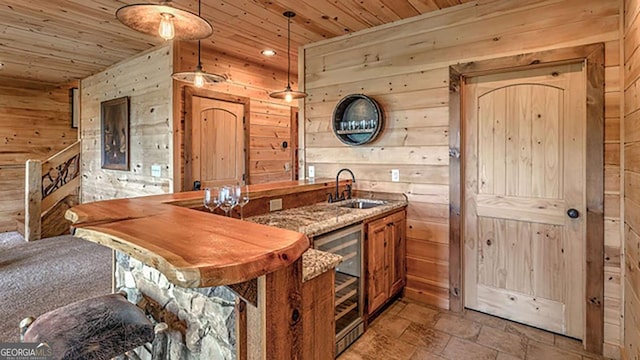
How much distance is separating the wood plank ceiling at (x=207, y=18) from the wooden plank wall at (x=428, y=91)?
0.68ft

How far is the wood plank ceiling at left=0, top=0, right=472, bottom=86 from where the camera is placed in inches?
116

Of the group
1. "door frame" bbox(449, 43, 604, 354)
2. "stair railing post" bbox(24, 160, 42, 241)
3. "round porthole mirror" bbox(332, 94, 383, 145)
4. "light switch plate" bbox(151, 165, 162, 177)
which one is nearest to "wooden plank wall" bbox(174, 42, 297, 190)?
"light switch plate" bbox(151, 165, 162, 177)

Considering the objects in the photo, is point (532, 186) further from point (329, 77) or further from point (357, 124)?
point (329, 77)

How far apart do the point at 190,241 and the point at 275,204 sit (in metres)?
1.56

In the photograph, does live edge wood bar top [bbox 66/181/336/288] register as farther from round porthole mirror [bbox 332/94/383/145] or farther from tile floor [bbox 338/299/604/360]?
round porthole mirror [bbox 332/94/383/145]

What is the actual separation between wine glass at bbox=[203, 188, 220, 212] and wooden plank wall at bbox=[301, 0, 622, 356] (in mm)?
1804

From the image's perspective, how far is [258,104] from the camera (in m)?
4.88

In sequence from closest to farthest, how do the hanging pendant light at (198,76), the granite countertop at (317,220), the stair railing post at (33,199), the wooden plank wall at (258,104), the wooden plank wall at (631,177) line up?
the granite countertop at (317,220), the wooden plank wall at (631,177), the hanging pendant light at (198,76), the wooden plank wall at (258,104), the stair railing post at (33,199)

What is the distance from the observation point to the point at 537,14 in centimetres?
254

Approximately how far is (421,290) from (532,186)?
131 cm

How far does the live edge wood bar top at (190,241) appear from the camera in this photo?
34.3 inches

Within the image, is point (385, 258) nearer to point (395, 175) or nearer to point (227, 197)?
point (395, 175)

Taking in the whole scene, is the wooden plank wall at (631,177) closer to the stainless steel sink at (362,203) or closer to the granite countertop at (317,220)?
the granite countertop at (317,220)

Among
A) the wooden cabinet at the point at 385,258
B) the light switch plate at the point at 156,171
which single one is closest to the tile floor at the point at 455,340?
the wooden cabinet at the point at 385,258
